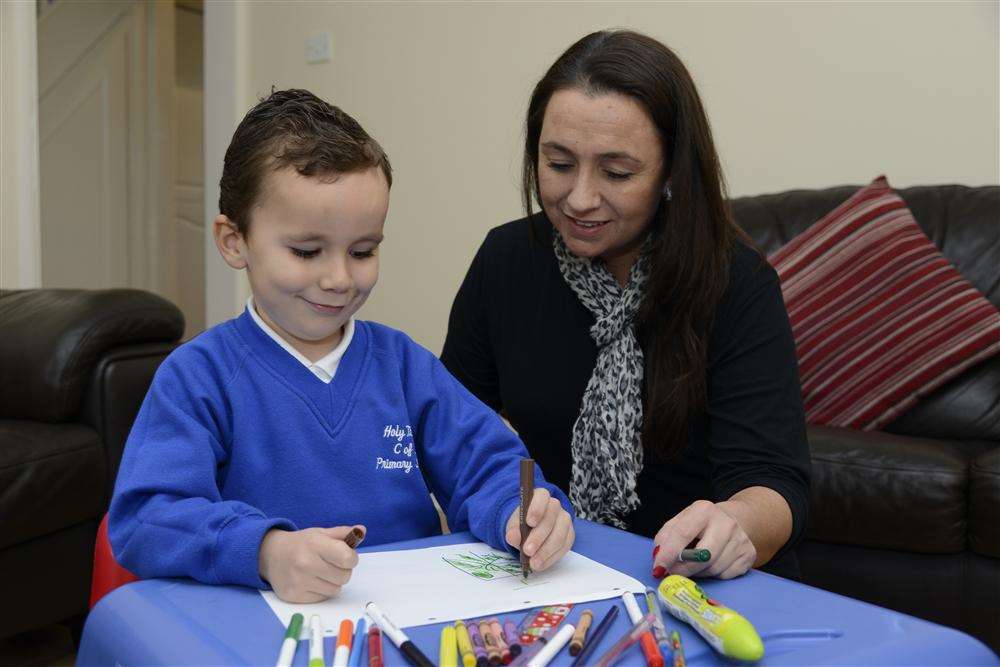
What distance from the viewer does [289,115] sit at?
0.99 meters

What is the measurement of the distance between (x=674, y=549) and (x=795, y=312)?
5.22 ft

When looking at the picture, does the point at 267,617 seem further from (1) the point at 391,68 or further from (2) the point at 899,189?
(1) the point at 391,68

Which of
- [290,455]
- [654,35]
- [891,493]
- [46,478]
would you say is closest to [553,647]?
[290,455]

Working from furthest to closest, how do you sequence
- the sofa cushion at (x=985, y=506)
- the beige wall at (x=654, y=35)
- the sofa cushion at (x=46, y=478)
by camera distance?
the beige wall at (x=654, y=35), the sofa cushion at (x=46, y=478), the sofa cushion at (x=985, y=506)

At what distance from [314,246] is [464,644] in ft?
1.46

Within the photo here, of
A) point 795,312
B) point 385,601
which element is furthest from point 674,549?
point 795,312

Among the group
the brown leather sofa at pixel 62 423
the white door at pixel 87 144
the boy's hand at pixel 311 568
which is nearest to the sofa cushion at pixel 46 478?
the brown leather sofa at pixel 62 423

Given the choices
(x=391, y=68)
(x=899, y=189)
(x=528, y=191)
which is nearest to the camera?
(x=528, y=191)

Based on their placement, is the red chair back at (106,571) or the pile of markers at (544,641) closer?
the pile of markers at (544,641)

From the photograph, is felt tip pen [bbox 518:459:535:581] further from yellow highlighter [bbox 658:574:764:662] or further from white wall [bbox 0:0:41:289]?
white wall [bbox 0:0:41:289]

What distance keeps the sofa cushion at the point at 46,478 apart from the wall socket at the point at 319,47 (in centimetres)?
210

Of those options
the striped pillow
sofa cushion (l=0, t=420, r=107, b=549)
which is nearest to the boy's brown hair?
sofa cushion (l=0, t=420, r=107, b=549)

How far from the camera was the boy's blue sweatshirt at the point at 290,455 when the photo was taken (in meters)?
0.80

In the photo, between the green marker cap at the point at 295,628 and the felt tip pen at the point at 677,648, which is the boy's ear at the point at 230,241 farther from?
the felt tip pen at the point at 677,648
